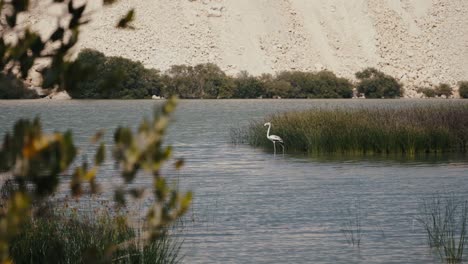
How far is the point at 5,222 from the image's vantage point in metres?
2.70

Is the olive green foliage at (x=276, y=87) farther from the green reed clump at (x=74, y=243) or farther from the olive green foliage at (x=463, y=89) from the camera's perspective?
the green reed clump at (x=74, y=243)

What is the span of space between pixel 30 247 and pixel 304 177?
12.6 meters

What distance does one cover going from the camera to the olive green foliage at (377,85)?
284 ft

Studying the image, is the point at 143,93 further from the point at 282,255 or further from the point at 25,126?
the point at 25,126

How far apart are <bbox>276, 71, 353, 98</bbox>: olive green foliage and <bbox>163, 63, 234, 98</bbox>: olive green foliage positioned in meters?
5.42

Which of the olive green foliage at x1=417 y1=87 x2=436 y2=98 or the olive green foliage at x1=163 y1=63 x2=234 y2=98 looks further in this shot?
the olive green foliage at x1=417 y1=87 x2=436 y2=98

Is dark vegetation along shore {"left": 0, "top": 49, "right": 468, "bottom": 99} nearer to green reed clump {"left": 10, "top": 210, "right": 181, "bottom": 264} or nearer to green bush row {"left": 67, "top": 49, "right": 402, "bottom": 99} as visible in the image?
green bush row {"left": 67, "top": 49, "right": 402, "bottom": 99}

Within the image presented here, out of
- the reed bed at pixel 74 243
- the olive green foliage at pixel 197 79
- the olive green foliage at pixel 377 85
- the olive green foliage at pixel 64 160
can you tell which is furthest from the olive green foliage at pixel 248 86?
the olive green foliage at pixel 64 160

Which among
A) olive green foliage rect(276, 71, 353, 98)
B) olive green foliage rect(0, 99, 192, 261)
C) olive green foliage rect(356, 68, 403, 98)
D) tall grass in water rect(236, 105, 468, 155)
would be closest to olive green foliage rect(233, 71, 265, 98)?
olive green foliage rect(276, 71, 353, 98)

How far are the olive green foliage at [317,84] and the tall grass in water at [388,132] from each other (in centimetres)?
5818

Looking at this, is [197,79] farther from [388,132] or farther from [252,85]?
[388,132]

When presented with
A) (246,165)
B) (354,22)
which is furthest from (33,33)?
(354,22)

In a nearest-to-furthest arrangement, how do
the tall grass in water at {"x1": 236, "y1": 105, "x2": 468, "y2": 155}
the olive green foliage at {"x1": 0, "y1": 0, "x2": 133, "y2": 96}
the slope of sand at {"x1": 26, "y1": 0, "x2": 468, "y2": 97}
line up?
1. the olive green foliage at {"x1": 0, "y1": 0, "x2": 133, "y2": 96}
2. the tall grass in water at {"x1": 236, "y1": 105, "x2": 468, "y2": 155}
3. the slope of sand at {"x1": 26, "y1": 0, "x2": 468, "y2": 97}

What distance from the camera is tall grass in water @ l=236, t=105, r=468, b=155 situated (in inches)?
1000
